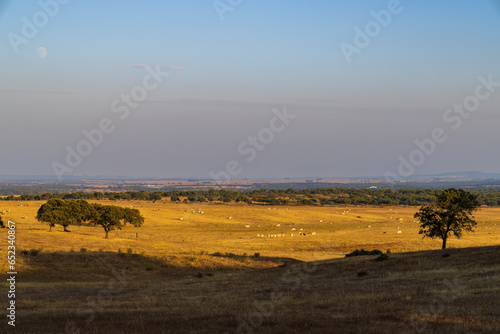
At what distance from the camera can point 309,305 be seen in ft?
57.1

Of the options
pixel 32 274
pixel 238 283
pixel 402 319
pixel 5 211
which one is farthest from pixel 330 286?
pixel 5 211

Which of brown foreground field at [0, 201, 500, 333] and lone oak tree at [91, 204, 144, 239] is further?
lone oak tree at [91, 204, 144, 239]

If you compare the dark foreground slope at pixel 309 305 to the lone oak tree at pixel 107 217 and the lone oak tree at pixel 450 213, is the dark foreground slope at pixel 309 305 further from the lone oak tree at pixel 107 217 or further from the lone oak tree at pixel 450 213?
the lone oak tree at pixel 107 217

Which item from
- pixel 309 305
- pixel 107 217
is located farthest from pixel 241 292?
pixel 107 217

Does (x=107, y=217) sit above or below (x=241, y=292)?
above

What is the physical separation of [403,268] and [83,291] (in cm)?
2020

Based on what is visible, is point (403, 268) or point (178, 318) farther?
point (403, 268)

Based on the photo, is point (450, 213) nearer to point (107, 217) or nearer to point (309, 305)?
point (309, 305)

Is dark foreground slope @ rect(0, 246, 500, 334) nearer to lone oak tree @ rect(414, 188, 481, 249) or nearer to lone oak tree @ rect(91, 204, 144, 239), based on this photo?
lone oak tree @ rect(414, 188, 481, 249)

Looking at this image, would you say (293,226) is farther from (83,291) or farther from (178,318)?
(178,318)

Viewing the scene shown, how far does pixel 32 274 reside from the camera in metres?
36.6

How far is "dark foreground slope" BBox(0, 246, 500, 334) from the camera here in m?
13.1

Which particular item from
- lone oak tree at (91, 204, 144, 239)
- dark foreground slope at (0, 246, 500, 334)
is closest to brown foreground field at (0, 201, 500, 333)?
dark foreground slope at (0, 246, 500, 334)

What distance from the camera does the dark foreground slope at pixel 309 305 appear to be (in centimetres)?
1310
